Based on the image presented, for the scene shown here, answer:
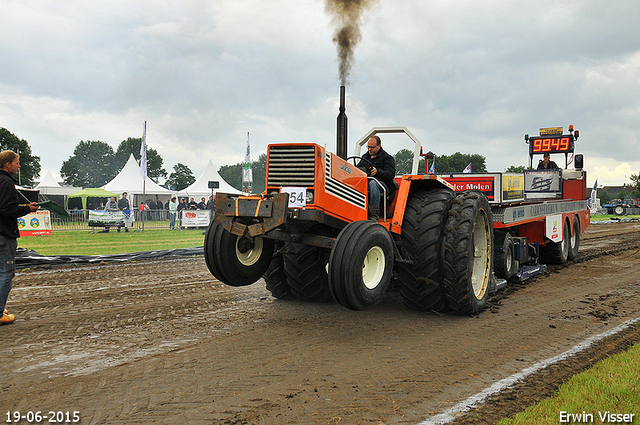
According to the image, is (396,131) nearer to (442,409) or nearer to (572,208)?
(442,409)

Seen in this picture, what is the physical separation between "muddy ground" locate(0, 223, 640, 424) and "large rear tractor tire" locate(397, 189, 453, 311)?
10.0 inches

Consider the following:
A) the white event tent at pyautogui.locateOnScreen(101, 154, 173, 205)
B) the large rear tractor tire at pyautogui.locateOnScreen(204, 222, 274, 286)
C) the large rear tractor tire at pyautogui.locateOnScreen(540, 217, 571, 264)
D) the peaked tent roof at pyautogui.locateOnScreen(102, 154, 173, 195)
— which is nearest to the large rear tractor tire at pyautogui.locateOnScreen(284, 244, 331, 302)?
the large rear tractor tire at pyautogui.locateOnScreen(204, 222, 274, 286)

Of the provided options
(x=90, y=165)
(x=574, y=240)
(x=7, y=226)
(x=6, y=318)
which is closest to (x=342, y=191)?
(x=7, y=226)

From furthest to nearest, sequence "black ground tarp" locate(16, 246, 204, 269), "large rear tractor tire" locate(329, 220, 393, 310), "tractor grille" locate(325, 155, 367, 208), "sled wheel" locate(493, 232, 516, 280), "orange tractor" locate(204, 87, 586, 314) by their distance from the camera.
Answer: "black ground tarp" locate(16, 246, 204, 269), "sled wheel" locate(493, 232, 516, 280), "tractor grille" locate(325, 155, 367, 208), "orange tractor" locate(204, 87, 586, 314), "large rear tractor tire" locate(329, 220, 393, 310)

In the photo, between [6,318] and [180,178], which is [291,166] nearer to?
[6,318]

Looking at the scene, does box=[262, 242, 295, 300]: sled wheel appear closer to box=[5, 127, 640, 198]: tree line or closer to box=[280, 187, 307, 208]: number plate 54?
box=[280, 187, 307, 208]: number plate 54

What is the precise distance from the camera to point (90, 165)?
337ft

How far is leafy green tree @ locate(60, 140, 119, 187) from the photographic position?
94.3 metres

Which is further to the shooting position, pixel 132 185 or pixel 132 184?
pixel 132 184

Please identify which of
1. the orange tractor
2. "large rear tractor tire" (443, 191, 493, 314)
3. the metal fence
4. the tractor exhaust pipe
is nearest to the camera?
the orange tractor

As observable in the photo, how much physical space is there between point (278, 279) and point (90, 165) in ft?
354

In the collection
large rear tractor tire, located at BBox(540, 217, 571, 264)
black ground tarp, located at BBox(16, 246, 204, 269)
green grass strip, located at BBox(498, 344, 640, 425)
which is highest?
large rear tractor tire, located at BBox(540, 217, 571, 264)

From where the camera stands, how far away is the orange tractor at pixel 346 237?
4.65m

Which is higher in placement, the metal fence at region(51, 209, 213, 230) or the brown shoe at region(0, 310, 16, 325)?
the metal fence at region(51, 209, 213, 230)
